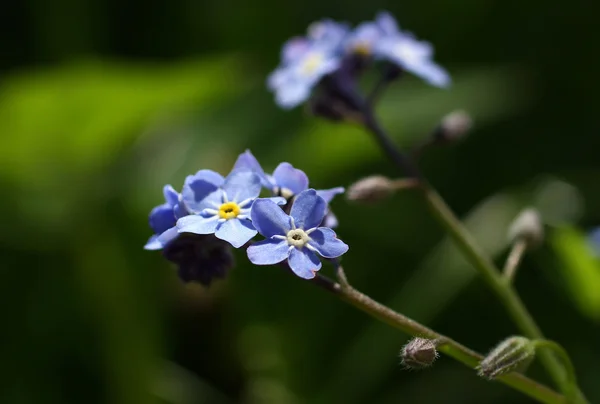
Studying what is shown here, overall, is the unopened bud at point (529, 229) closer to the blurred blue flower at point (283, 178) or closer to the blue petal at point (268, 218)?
the blurred blue flower at point (283, 178)

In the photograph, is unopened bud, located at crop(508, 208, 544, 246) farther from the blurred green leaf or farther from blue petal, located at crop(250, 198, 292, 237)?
blue petal, located at crop(250, 198, 292, 237)

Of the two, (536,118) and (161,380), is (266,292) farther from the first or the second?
(536,118)

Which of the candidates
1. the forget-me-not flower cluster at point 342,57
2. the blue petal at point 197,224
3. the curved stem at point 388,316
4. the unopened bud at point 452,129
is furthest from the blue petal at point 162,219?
the unopened bud at point 452,129

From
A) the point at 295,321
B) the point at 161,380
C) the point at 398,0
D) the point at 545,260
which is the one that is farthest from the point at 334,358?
the point at 398,0

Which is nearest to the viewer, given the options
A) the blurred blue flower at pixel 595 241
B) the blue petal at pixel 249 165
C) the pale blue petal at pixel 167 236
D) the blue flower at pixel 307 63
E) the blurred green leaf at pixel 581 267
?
the pale blue petal at pixel 167 236

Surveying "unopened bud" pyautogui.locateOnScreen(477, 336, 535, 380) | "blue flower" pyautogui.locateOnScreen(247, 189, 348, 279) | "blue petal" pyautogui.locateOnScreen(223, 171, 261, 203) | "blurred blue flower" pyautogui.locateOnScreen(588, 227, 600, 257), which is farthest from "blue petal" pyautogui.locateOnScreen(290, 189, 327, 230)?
"blurred blue flower" pyautogui.locateOnScreen(588, 227, 600, 257)

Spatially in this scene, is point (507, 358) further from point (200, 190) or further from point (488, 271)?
point (200, 190)
